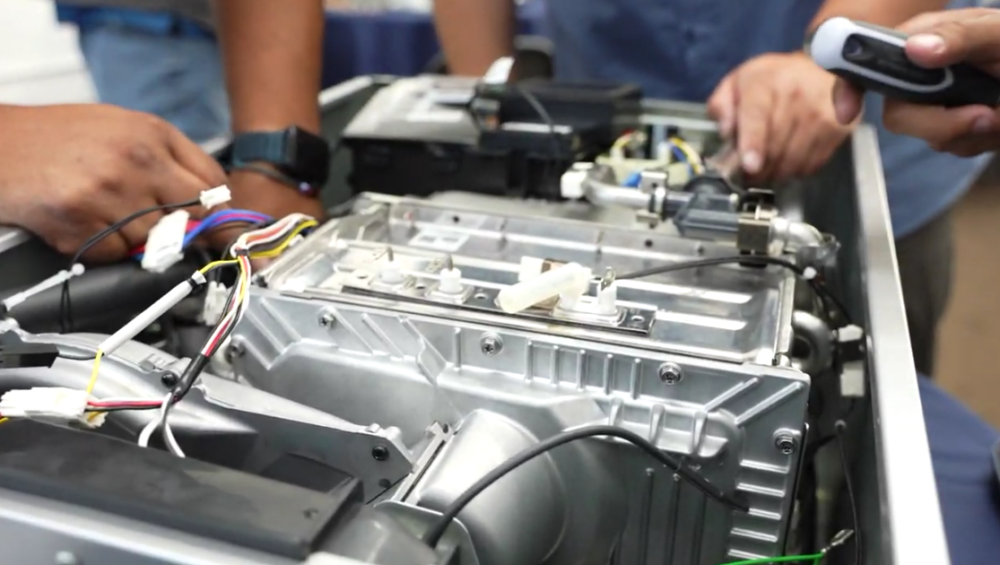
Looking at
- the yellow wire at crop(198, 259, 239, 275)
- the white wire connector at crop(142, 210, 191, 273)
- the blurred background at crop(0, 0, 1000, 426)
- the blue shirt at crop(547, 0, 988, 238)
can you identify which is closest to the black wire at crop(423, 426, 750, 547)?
the yellow wire at crop(198, 259, 239, 275)

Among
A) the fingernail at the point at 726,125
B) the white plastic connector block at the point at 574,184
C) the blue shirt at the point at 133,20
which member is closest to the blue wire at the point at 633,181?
the white plastic connector block at the point at 574,184

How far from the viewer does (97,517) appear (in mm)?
392

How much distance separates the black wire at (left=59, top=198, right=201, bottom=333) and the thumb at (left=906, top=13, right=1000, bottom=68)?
64 cm

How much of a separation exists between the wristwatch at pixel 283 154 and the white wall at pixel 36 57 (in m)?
1.73

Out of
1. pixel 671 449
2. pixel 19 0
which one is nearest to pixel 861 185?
pixel 671 449

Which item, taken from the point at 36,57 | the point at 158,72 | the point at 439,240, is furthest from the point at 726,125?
the point at 36,57

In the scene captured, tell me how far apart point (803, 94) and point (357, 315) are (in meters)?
0.63

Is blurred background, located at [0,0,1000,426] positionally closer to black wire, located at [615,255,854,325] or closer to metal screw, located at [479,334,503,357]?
black wire, located at [615,255,854,325]

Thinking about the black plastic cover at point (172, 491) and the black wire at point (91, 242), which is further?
the black wire at point (91, 242)

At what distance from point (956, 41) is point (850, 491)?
0.39 meters

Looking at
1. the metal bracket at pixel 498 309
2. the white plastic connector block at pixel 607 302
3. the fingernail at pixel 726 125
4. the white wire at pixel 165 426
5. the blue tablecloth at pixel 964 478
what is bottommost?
the blue tablecloth at pixel 964 478

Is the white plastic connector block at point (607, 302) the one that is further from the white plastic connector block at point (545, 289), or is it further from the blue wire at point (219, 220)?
the blue wire at point (219, 220)

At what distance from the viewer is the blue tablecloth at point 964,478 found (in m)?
0.79

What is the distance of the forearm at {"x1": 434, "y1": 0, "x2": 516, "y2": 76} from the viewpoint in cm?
152
